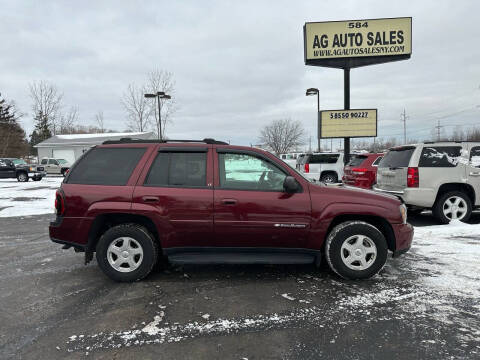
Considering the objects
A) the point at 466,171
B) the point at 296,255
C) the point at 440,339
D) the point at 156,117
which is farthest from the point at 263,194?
the point at 156,117

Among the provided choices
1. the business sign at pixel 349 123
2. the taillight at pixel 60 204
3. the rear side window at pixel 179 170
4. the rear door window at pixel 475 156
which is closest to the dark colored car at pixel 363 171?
the rear door window at pixel 475 156

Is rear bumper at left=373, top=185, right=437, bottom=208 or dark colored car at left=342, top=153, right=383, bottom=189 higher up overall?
dark colored car at left=342, top=153, right=383, bottom=189

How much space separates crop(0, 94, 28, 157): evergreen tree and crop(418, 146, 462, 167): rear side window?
55700mm

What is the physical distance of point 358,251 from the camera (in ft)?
11.7

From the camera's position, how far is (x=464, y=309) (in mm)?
2896

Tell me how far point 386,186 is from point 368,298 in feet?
14.3

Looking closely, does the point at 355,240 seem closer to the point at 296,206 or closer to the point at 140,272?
the point at 296,206

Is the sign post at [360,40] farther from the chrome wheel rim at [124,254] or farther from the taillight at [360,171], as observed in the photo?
the chrome wheel rim at [124,254]

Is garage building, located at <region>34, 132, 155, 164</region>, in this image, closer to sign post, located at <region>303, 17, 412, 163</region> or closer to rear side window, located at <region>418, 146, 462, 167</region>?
sign post, located at <region>303, 17, 412, 163</region>

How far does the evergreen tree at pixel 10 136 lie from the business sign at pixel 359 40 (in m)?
51.1

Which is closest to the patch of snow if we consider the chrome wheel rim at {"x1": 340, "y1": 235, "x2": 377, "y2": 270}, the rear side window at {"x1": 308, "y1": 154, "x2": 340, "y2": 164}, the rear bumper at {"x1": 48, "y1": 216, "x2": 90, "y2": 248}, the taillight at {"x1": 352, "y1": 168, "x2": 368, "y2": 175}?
the chrome wheel rim at {"x1": 340, "y1": 235, "x2": 377, "y2": 270}

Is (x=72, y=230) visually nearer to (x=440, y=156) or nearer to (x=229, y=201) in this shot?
(x=229, y=201)

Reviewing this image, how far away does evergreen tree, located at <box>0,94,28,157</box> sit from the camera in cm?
4447

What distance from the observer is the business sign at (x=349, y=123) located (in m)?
12.4
